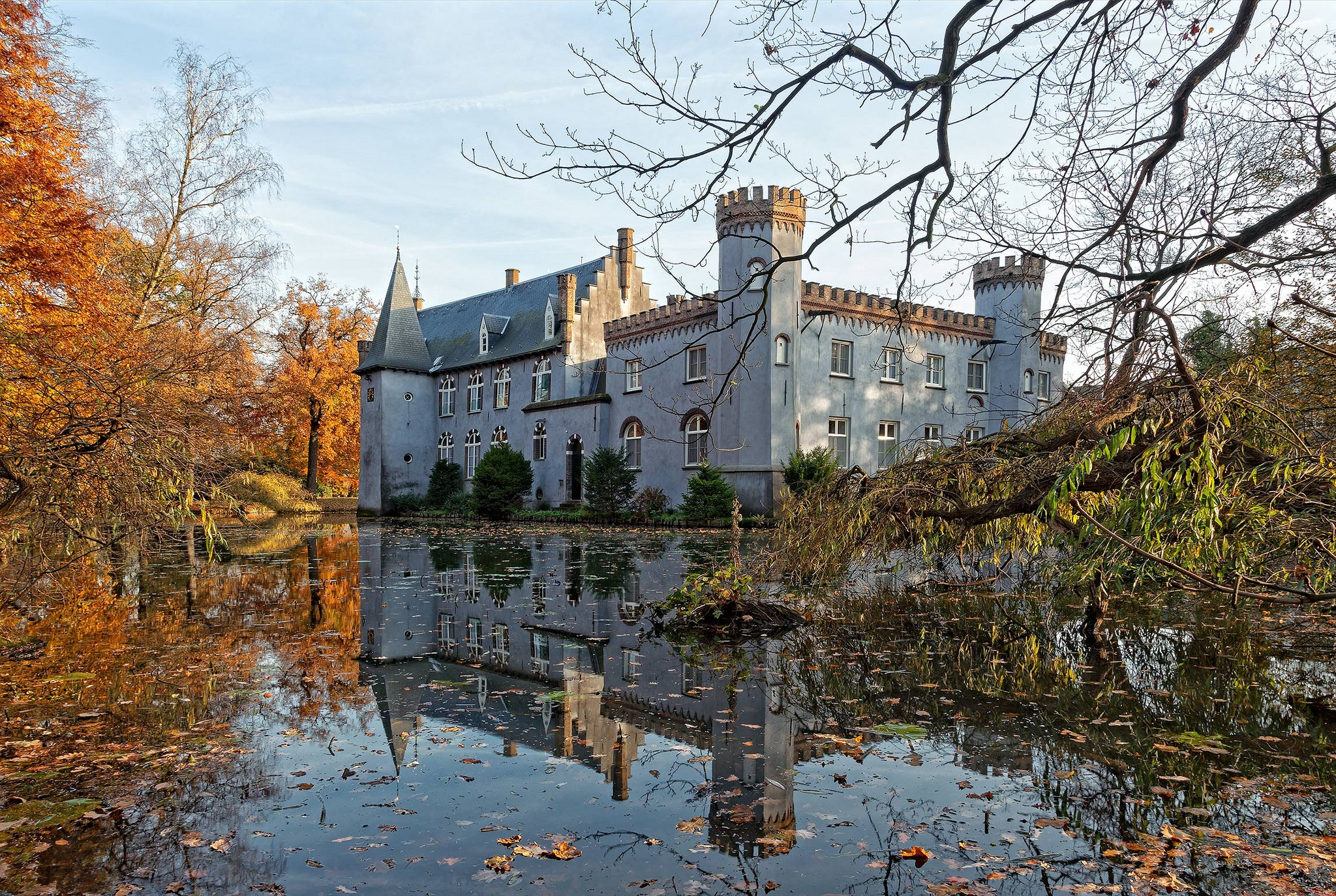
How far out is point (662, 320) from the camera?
29094 mm

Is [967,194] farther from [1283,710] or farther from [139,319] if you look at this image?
[139,319]

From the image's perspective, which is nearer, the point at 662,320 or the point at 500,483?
the point at 662,320

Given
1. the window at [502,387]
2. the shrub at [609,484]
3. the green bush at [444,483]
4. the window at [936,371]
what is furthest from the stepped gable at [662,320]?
the green bush at [444,483]

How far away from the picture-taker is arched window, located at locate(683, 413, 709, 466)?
27.3m

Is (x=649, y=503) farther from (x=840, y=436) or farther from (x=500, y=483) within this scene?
(x=500, y=483)

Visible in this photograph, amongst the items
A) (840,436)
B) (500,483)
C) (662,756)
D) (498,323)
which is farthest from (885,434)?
(662,756)

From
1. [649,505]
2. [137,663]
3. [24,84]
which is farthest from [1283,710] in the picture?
[649,505]

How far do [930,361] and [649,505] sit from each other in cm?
1065

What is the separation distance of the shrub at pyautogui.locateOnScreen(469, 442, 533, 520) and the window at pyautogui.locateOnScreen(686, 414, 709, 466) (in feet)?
24.6

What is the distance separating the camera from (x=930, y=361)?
2986 cm

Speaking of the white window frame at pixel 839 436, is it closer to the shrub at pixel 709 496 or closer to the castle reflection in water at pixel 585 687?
the shrub at pixel 709 496

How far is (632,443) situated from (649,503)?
9.29 ft

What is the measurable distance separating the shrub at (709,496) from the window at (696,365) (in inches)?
142

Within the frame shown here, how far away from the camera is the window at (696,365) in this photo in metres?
27.5
